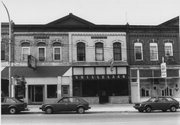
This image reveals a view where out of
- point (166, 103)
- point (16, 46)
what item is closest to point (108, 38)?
point (16, 46)

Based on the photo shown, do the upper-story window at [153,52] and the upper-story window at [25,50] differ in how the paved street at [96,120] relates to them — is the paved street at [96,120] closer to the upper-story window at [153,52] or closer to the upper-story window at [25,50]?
the upper-story window at [25,50]

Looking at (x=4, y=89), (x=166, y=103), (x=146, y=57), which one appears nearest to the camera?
(x=166, y=103)

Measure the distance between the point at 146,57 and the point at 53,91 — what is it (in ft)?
33.5

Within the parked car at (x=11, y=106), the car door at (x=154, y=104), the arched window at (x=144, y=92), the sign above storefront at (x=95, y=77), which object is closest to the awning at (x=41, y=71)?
the sign above storefront at (x=95, y=77)

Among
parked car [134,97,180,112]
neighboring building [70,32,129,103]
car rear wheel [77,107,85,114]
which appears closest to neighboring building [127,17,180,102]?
neighboring building [70,32,129,103]

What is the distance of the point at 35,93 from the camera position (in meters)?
29.3

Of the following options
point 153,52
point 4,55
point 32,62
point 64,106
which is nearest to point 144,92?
point 153,52

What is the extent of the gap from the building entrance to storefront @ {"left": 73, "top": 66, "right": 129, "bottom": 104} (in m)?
3.31

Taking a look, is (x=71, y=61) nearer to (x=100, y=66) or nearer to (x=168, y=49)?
(x=100, y=66)

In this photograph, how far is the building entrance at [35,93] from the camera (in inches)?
1150

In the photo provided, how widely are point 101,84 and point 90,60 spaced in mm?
2688

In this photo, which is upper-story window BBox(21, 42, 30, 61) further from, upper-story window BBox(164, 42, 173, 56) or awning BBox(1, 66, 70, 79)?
upper-story window BBox(164, 42, 173, 56)

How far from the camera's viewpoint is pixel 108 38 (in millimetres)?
30562

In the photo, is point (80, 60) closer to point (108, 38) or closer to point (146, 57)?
point (108, 38)
